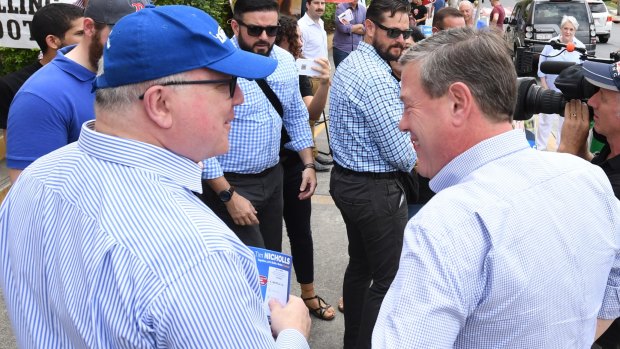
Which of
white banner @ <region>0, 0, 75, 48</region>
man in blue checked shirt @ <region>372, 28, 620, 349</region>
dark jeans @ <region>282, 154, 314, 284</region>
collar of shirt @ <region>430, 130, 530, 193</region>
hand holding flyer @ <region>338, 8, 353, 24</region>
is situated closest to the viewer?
man in blue checked shirt @ <region>372, 28, 620, 349</region>

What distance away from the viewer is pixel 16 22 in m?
4.84

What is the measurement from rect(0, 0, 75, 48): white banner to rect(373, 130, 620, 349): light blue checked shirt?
4.18 meters

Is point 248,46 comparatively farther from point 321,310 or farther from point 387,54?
point 321,310

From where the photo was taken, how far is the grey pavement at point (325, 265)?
13.3ft

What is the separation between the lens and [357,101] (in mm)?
3221

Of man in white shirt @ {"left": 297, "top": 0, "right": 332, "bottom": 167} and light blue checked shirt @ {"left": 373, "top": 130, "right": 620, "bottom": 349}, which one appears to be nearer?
light blue checked shirt @ {"left": 373, "top": 130, "right": 620, "bottom": 349}

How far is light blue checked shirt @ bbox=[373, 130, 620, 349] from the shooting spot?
1.42m

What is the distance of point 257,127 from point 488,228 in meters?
2.08

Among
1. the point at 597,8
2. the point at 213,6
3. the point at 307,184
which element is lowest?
the point at 597,8

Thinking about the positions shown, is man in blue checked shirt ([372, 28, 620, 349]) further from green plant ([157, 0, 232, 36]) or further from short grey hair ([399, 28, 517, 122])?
green plant ([157, 0, 232, 36])

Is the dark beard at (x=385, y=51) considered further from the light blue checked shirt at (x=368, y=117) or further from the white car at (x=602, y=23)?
the white car at (x=602, y=23)

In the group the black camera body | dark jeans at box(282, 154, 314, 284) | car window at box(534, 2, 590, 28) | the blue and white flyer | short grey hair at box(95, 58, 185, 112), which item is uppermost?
short grey hair at box(95, 58, 185, 112)

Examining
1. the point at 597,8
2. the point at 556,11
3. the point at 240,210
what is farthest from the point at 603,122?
the point at 597,8

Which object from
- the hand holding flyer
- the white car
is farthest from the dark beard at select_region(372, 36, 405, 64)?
the white car
